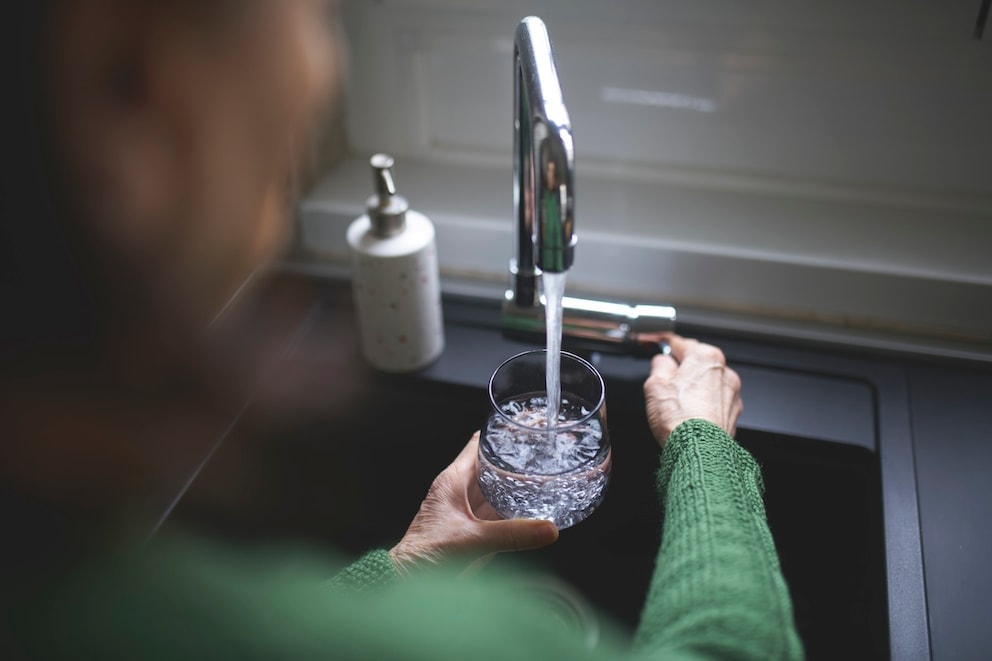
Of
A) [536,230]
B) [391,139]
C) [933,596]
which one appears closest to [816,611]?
[933,596]


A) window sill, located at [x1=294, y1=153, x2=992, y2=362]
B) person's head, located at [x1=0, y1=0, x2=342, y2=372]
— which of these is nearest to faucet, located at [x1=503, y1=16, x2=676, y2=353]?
window sill, located at [x1=294, y1=153, x2=992, y2=362]

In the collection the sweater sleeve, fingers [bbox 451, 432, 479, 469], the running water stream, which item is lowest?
fingers [bbox 451, 432, 479, 469]

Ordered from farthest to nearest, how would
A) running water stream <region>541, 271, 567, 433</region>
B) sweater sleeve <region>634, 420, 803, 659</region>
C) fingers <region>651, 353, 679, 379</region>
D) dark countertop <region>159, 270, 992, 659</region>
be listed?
fingers <region>651, 353, 679, 379</region> < dark countertop <region>159, 270, 992, 659</region> < running water stream <region>541, 271, 567, 433</region> < sweater sleeve <region>634, 420, 803, 659</region>

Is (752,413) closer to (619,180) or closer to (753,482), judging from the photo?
(753,482)

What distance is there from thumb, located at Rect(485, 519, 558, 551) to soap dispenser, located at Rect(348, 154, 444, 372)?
0.27 metres

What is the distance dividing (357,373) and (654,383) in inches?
13.1

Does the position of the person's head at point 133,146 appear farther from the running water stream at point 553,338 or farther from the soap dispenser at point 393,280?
the running water stream at point 553,338

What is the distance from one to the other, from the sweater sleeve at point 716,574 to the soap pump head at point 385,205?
1.18ft

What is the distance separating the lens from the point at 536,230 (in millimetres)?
625

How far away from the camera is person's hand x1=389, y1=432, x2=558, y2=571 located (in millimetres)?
703

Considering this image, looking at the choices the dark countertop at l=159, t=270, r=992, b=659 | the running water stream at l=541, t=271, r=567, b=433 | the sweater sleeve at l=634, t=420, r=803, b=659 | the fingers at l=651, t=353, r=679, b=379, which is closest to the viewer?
the sweater sleeve at l=634, t=420, r=803, b=659

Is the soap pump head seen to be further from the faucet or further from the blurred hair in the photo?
the blurred hair

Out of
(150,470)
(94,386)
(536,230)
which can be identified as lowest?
(150,470)

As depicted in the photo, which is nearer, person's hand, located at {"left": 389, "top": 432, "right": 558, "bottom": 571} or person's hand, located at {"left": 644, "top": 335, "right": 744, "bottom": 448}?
person's hand, located at {"left": 389, "top": 432, "right": 558, "bottom": 571}
